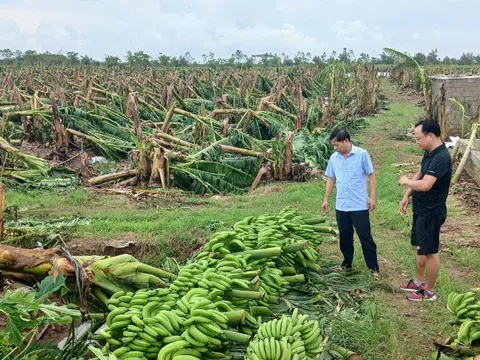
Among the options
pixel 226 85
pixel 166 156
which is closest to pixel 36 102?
pixel 166 156

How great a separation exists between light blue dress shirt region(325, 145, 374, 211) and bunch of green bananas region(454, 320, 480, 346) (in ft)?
7.75

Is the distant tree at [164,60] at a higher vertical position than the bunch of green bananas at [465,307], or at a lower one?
higher

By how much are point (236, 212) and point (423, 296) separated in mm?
3490

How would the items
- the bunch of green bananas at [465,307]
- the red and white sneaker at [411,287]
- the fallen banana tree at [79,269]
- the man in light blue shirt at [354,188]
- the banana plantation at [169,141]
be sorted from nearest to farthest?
the bunch of green bananas at [465,307] → the fallen banana tree at [79,269] → the red and white sneaker at [411,287] → the man in light blue shirt at [354,188] → the banana plantation at [169,141]

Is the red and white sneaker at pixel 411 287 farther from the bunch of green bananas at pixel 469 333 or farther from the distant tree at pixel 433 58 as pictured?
the distant tree at pixel 433 58

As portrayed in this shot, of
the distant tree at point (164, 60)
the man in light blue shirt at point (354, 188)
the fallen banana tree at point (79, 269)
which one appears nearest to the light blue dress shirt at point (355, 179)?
the man in light blue shirt at point (354, 188)

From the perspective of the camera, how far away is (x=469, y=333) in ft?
9.80

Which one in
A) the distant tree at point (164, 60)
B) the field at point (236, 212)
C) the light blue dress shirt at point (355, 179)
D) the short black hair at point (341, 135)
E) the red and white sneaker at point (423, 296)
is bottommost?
the red and white sneaker at point (423, 296)

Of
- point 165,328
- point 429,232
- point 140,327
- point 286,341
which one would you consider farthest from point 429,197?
point 140,327

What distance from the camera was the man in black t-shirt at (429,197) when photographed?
181 inches

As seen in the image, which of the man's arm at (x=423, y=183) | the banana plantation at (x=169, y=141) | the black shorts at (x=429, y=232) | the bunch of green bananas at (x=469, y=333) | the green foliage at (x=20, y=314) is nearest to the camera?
the green foliage at (x=20, y=314)

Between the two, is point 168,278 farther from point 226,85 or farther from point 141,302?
point 226,85

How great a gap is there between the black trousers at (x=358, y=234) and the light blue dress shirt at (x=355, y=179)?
0.29ft

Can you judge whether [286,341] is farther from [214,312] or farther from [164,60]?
[164,60]
